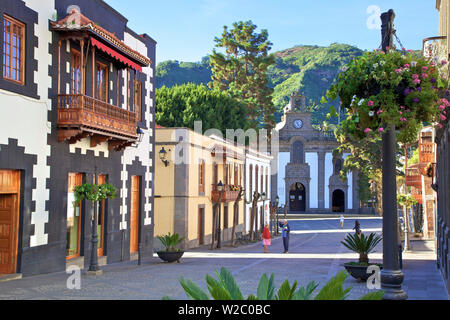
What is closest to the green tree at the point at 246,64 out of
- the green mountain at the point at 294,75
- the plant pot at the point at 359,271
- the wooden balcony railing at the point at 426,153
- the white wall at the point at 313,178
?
the white wall at the point at 313,178

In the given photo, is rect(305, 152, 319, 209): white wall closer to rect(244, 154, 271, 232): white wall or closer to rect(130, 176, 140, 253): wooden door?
rect(244, 154, 271, 232): white wall

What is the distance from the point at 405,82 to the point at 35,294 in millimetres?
7769

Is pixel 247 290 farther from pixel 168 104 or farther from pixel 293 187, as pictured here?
pixel 293 187

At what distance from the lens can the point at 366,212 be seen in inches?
3034

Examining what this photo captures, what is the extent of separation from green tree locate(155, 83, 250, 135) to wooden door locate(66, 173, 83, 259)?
1275 inches

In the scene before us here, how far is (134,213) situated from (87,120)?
7.07m

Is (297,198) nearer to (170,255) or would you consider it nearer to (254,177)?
(254,177)

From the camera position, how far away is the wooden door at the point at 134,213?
2116 centimetres

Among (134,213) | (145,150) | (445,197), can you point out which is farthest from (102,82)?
(445,197)

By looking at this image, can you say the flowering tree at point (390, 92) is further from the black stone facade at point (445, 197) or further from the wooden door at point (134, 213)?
the wooden door at point (134, 213)

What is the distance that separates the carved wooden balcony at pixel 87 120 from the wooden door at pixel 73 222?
125 cm

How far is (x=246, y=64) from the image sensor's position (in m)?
65.4

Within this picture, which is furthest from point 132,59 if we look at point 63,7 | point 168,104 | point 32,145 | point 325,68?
point 325,68

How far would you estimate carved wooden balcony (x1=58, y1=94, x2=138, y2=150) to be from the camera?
14.8 meters
